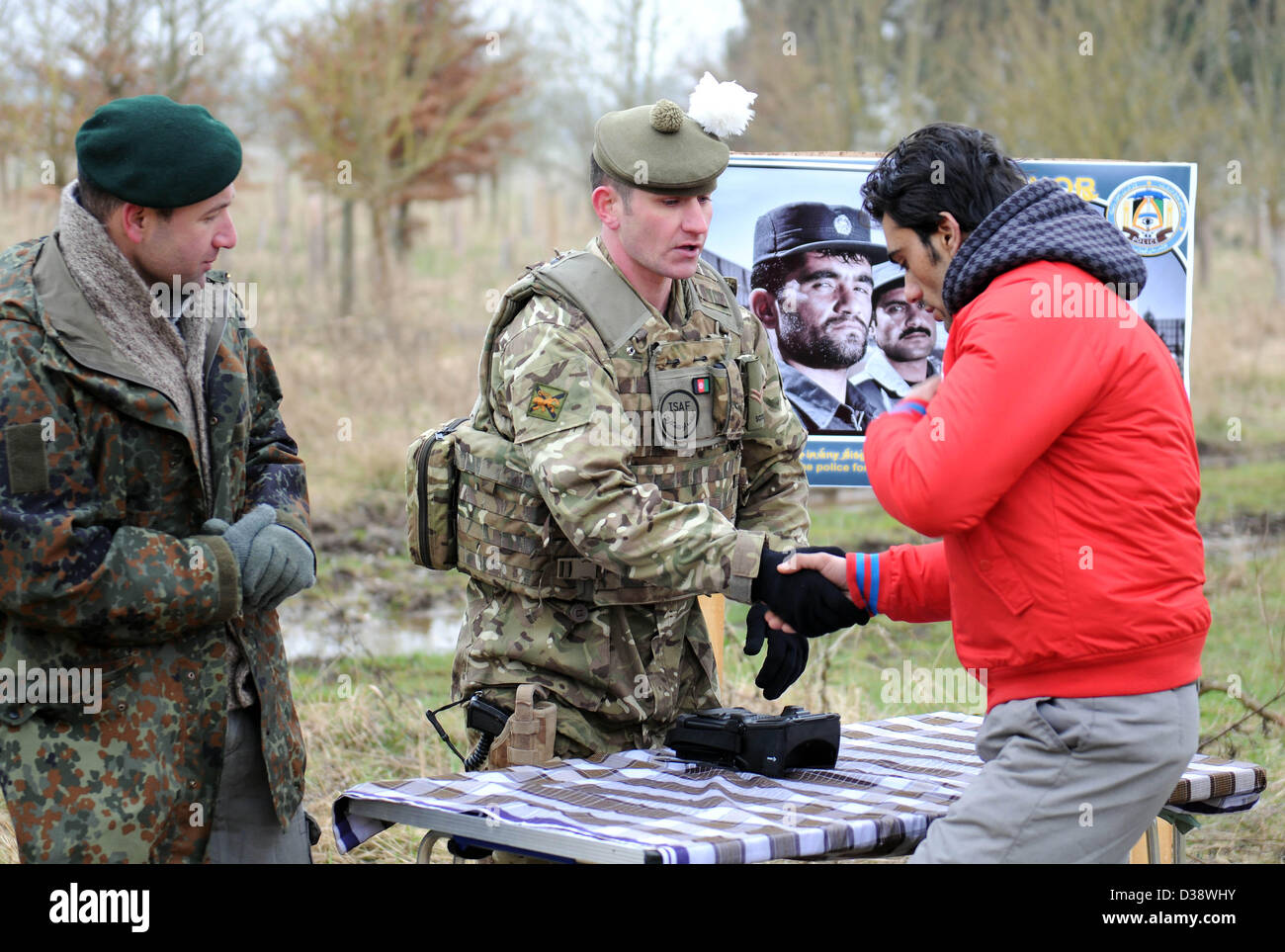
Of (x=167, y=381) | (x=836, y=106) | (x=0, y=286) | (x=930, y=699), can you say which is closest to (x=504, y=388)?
(x=167, y=381)

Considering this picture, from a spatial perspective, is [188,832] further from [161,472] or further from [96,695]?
[161,472]

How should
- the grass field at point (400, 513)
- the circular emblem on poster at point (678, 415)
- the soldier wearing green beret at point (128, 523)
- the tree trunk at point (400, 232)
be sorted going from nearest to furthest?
the soldier wearing green beret at point (128, 523), the circular emblem on poster at point (678, 415), the grass field at point (400, 513), the tree trunk at point (400, 232)

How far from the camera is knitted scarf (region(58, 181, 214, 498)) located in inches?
116

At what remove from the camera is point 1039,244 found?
270 centimetres

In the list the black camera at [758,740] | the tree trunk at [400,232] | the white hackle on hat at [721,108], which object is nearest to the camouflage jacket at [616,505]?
the black camera at [758,740]

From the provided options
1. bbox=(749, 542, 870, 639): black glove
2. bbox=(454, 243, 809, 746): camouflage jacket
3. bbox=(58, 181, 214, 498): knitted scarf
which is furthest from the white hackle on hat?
bbox=(58, 181, 214, 498): knitted scarf

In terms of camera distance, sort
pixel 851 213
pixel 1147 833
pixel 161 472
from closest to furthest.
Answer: pixel 161 472
pixel 1147 833
pixel 851 213

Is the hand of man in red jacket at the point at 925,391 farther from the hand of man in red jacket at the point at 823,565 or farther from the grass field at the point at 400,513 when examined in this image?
the grass field at the point at 400,513

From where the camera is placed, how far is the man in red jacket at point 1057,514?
8.64 feet

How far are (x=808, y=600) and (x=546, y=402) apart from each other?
78 cm

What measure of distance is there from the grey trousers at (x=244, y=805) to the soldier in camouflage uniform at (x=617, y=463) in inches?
25.2

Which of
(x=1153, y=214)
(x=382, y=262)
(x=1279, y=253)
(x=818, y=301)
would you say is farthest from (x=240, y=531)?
(x=1279, y=253)

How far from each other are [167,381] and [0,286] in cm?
37

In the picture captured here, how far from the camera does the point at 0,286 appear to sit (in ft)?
9.58
